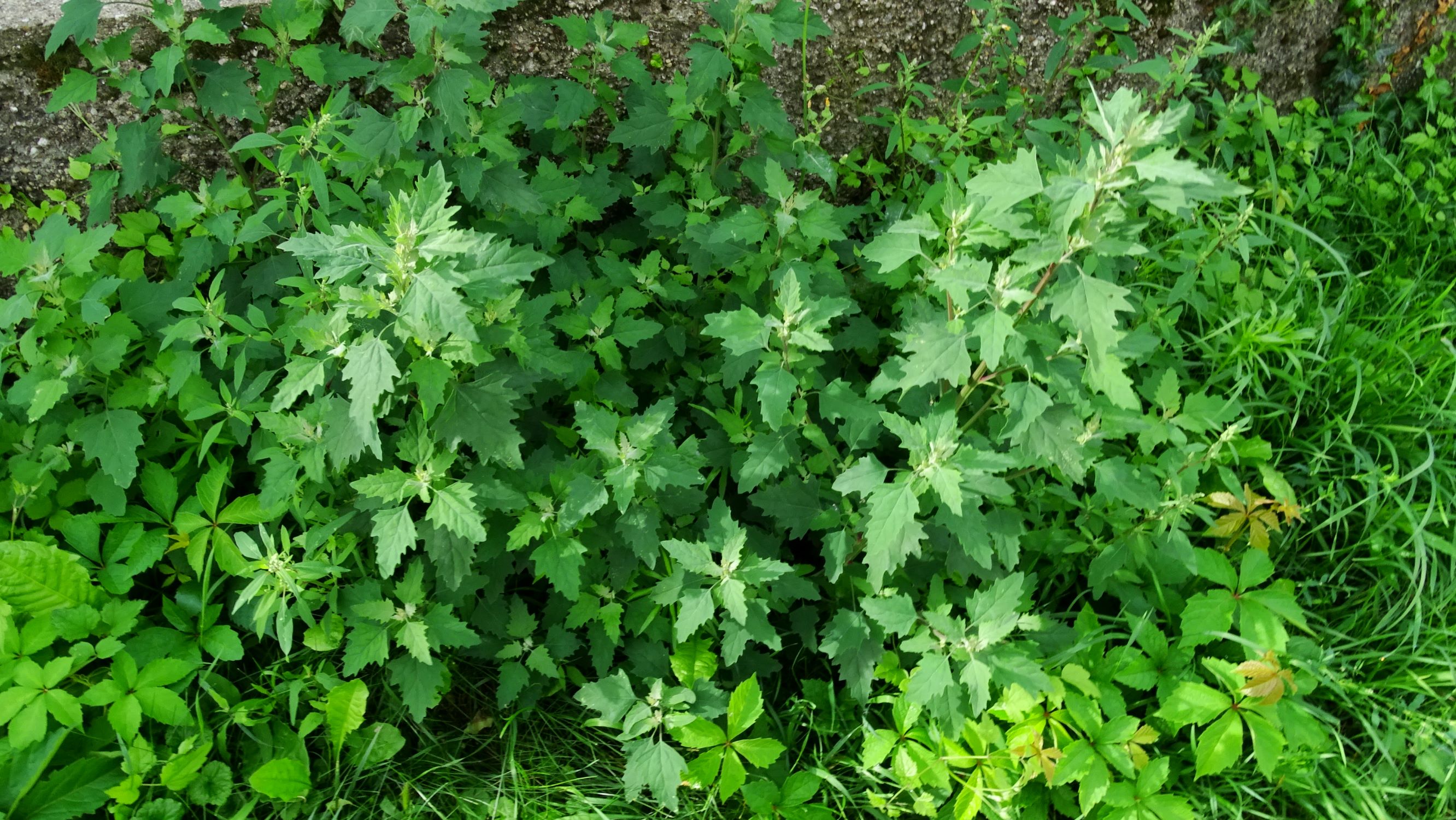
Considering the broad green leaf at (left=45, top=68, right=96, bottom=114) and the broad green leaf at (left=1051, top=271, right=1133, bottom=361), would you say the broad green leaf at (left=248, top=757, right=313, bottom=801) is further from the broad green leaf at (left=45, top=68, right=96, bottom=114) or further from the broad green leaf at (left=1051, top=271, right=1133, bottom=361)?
the broad green leaf at (left=1051, top=271, right=1133, bottom=361)

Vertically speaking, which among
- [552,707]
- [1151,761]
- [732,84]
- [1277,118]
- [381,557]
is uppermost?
[732,84]

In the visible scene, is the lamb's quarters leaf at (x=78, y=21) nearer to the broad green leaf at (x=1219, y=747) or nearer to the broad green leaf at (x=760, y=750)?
the broad green leaf at (x=760, y=750)

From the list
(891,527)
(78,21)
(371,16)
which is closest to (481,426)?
(891,527)

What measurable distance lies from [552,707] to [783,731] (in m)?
0.59

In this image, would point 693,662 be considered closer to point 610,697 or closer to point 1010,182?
point 610,697

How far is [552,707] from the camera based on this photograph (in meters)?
2.30

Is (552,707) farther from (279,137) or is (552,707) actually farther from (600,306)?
(279,137)

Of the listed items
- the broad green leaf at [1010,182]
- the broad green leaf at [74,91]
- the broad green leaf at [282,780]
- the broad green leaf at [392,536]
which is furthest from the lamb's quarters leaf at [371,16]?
the broad green leaf at [282,780]

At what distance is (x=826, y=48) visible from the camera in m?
2.84

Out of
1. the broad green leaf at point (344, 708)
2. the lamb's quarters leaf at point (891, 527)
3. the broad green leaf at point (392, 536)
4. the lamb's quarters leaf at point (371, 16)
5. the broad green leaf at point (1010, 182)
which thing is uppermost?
the lamb's quarters leaf at point (371, 16)

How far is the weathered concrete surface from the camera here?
2.34m

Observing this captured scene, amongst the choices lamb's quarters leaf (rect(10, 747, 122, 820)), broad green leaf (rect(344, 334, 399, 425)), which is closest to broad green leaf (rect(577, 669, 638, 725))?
broad green leaf (rect(344, 334, 399, 425))

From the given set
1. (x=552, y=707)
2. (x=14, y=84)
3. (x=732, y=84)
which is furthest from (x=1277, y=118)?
(x=14, y=84)

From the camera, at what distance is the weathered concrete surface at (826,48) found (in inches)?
92.0
